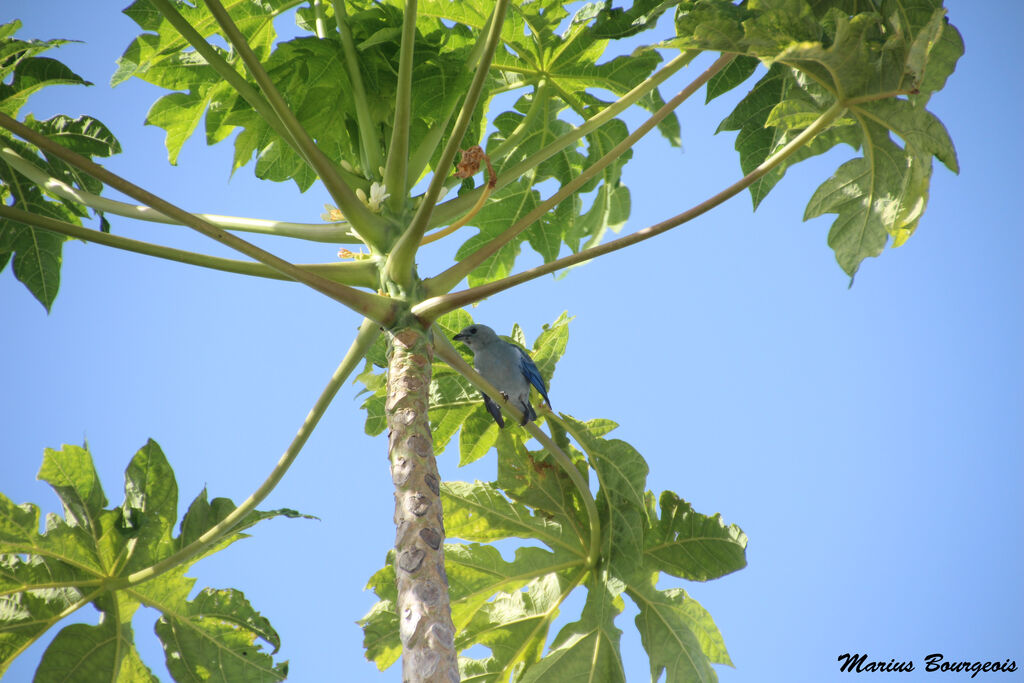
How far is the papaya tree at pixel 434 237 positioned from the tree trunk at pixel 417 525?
0.01 m

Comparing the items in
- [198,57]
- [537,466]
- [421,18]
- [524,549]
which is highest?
[421,18]

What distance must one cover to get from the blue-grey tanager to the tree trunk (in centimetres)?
103

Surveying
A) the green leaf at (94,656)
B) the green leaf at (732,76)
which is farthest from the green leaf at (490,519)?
the green leaf at (732,76)

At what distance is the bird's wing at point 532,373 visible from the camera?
4.03 meters

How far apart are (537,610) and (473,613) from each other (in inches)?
12.0

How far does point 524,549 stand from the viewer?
152 inches

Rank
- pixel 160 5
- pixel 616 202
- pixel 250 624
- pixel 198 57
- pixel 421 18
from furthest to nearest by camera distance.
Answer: pixel 616 202 < pixel 421 18 < pixel 198 57 < pixel 250 624 < pixel 160 5

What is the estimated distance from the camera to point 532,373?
406cm

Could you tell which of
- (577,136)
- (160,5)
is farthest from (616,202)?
(160,5)

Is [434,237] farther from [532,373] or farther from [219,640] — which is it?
[219,640]

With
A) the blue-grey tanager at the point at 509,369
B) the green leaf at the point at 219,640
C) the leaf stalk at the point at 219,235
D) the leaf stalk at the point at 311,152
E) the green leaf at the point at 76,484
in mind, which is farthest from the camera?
the blue-grey tanager at the point at 509,369

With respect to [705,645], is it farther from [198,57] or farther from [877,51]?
[198,57]

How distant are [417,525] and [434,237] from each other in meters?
1.59

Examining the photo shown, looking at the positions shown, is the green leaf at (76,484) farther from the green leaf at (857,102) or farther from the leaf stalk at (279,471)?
the green leaf at (857,102)
